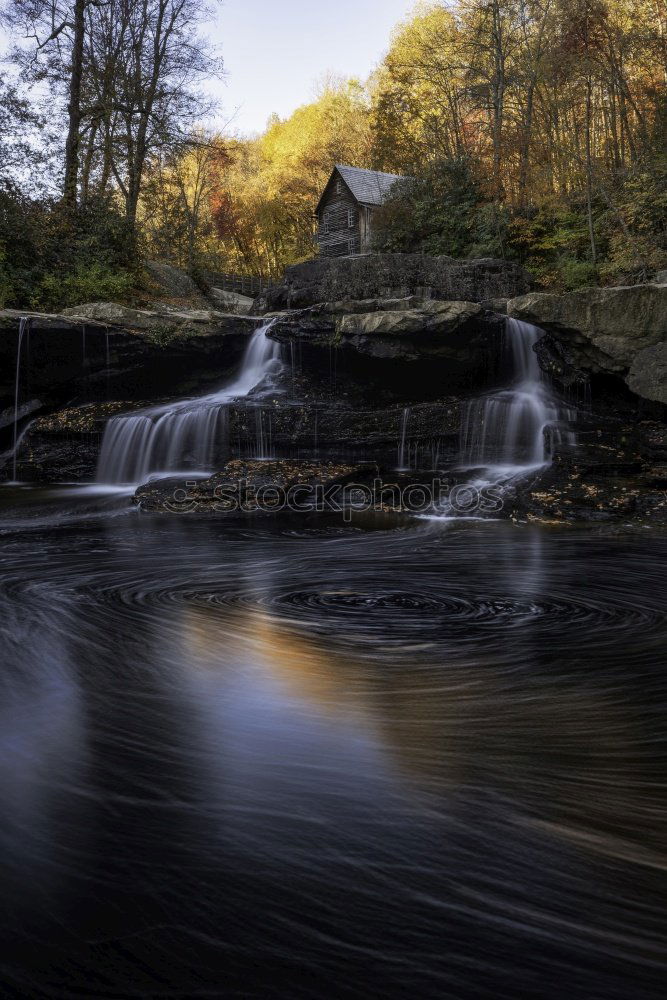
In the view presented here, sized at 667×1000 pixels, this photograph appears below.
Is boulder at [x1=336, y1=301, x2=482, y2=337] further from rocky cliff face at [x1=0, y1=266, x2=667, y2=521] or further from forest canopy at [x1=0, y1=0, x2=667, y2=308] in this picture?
forest canopy at [x1=0, y1=0, x2=667, y2=308]

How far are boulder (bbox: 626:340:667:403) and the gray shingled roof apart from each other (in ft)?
87.3

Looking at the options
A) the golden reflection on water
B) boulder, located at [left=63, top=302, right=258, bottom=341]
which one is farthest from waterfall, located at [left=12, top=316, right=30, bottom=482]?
the golden reflection on water

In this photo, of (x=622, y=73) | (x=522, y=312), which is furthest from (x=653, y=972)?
(x=622, y=73)

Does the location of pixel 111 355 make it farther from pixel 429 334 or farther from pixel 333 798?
pixel 333 798

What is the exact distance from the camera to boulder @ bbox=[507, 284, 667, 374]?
982cm

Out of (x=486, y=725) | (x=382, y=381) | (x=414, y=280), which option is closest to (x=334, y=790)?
(x=486, y=725)

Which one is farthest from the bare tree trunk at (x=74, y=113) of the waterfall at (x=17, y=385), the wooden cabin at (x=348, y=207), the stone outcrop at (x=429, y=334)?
the wooden cabin at (x=348, y=207)

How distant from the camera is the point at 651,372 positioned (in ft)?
32.2

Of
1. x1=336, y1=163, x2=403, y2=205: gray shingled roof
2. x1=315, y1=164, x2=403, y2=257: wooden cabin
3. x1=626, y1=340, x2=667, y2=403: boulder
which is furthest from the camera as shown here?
x1=315, y1=164, x2=403, y2=257: wooden cabin

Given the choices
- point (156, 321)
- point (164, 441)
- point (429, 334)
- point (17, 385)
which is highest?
point (156, 321)

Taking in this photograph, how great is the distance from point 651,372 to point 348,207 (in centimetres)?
2911

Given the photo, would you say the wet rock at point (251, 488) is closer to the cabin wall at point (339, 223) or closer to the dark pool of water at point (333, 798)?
the dark pool of water at point (333, 798)

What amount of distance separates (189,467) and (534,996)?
36.4 feet

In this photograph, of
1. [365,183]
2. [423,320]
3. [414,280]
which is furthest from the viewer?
[365,183]
